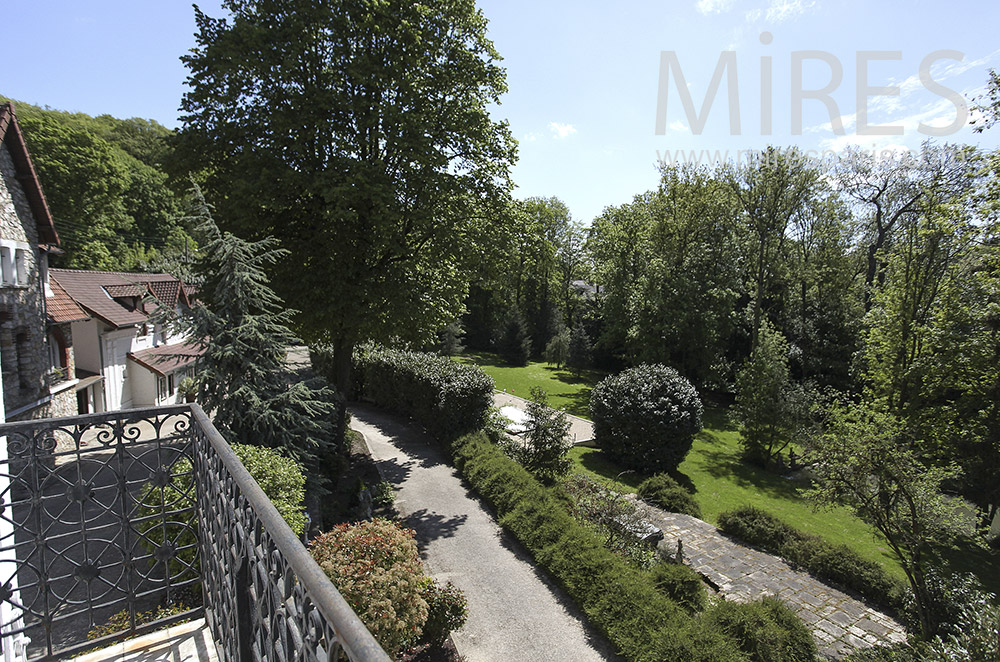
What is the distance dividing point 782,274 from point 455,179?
90.9ft

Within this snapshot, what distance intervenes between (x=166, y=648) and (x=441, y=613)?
15.7 ft

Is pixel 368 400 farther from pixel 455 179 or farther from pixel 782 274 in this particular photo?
pixel 782 274

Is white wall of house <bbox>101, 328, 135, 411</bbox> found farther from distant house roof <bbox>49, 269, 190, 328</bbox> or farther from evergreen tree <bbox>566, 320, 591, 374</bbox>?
evergreen tree <bbox>566, 320, 591, 374</bbox>

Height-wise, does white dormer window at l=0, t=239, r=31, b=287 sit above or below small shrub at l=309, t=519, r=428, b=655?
above

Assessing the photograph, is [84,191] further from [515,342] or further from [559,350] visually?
[559,350]

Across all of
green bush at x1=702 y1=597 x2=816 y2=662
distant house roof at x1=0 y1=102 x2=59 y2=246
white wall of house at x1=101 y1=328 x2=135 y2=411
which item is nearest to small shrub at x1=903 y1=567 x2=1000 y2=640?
green bush at x1=702 y1=597 x2=816 y2=662

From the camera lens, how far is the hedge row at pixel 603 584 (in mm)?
7258

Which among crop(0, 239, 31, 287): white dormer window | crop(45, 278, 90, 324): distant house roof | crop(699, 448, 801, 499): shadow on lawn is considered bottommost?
crop(699, 448, 801, 499): shadow on lawn

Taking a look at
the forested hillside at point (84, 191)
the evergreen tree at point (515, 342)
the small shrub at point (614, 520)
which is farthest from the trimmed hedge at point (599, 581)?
the evergreen tree at point (515, 342)

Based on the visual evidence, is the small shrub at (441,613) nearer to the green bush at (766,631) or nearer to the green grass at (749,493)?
the green bush at (766,631)

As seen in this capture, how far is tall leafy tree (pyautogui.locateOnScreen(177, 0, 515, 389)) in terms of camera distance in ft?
37.9

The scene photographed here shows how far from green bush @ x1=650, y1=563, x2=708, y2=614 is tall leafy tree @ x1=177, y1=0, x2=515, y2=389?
8.44 metres

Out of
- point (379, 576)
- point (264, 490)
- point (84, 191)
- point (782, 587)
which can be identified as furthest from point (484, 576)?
point (84, 191)

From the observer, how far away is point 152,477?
425cm
